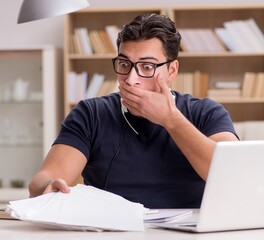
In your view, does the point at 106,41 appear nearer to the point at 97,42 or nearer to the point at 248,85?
the point at 97,42

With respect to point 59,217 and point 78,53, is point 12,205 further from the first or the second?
point 78,53

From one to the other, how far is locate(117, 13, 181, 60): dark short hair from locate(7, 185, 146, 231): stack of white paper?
0.72 meters

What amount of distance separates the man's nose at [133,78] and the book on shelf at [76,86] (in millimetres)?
3070

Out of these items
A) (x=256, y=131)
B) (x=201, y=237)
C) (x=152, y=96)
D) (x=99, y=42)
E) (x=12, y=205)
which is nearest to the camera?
(x=201, y=237)

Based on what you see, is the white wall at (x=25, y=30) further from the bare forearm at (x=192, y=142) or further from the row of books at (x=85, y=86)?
the bare forearm at (x=192, y=142)

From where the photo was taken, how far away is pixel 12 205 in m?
1.54

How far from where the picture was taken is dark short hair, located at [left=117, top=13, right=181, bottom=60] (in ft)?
7.09

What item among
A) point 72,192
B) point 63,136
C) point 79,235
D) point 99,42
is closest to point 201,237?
point 79,235

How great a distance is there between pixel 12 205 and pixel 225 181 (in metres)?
0.49

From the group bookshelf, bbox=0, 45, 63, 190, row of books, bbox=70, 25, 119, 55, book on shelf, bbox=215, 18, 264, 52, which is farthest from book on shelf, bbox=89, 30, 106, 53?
book on shelf, bbox=215, 18, 264, 52

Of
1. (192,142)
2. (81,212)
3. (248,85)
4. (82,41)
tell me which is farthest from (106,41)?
(81,212)

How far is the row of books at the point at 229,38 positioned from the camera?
507 centimetres

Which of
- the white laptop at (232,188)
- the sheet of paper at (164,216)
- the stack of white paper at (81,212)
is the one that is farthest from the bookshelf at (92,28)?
the white laptop at (232,188)

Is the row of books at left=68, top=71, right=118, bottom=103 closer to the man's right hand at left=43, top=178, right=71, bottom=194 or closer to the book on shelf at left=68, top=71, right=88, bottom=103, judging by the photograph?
the book on shelf at left=68, top=71, right=88, bottom=103
